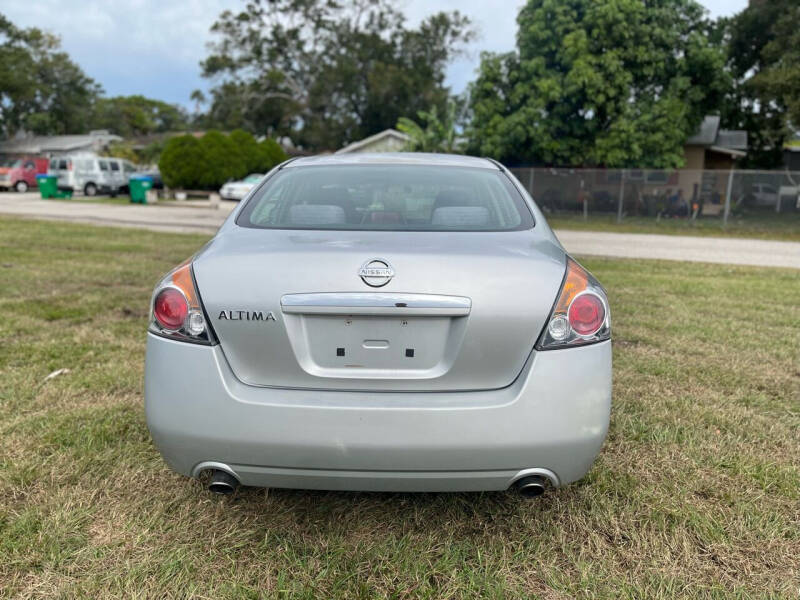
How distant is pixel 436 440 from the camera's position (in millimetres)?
1921

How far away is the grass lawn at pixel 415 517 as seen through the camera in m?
2.09

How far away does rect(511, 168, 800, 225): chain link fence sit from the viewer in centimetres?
1772

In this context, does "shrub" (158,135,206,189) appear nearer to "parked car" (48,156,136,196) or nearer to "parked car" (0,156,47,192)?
"parked car" (48,156,136,196)

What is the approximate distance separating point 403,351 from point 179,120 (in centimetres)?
9667

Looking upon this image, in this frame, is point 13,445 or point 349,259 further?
point 13,445

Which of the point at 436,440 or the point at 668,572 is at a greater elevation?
the point at 436,440

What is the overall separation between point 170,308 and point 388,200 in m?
1.15

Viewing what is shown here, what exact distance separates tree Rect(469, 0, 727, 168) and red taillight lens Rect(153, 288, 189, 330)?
64.7 feet

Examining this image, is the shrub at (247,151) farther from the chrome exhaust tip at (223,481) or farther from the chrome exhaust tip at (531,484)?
the chrome exhaust tip at (531,484)

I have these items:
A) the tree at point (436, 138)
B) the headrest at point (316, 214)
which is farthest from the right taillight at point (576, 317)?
the tree at point (436, 138)

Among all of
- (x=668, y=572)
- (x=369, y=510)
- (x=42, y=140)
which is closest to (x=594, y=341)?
(x=668, y=572)

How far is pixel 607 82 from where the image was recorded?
64.6 feet

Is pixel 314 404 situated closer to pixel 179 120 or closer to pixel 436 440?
pixel 436 440

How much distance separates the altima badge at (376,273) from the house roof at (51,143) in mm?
58214
